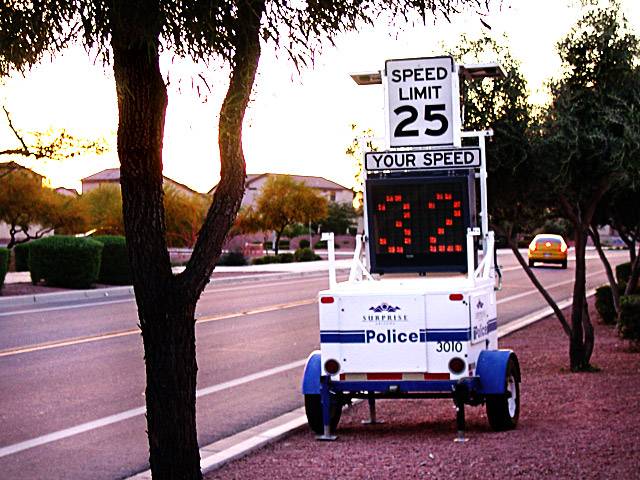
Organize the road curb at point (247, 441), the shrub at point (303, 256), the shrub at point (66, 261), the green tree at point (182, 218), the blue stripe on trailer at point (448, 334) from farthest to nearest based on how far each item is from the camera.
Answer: the green tree at point (182, 218) < the shrub at point (303, 256) < the shrub at point (66, 261) < the blue stripe on trailer at point (448, 334) < the road curb at point (247, 441)

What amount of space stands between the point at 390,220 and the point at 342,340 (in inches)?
54.9

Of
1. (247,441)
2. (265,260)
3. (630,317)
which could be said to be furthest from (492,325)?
(265,260)

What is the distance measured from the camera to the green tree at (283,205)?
210 feet

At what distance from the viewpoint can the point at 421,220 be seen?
801 cm

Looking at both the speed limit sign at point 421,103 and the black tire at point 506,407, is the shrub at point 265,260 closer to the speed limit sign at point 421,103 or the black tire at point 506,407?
the speed limit sign at point 421,103

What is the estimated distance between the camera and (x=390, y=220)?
318 inches

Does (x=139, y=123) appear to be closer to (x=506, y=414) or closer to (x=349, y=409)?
(x=506, y=414)

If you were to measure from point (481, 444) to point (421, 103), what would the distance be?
3.01m

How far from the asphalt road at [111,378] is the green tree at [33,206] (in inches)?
1241

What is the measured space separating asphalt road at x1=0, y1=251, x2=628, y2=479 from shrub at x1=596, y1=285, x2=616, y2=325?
9.45 ft

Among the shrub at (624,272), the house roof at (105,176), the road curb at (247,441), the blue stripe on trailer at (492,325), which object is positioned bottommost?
the road curb at (247,441)

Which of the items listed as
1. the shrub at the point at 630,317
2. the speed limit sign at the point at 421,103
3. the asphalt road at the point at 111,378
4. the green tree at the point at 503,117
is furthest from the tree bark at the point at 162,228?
the shrub at the point at 630,317

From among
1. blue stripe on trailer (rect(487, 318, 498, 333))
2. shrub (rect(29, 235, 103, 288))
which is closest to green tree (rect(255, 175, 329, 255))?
shrub (rect(29, 235, 103, 288))

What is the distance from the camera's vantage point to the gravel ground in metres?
6.01
